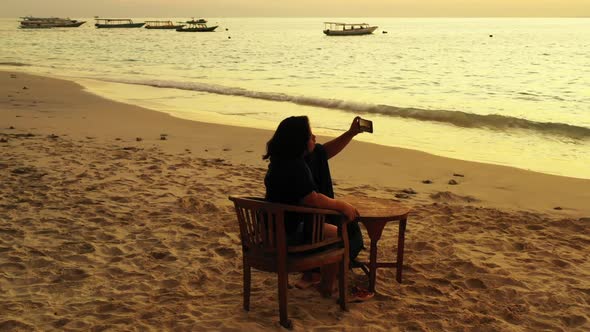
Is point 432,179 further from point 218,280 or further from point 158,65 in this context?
point 158,65

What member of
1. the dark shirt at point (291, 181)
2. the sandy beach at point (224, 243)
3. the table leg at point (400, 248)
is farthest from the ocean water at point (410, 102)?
the dark shirt at point (291, 181)

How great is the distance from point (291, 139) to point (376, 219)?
3.02ft

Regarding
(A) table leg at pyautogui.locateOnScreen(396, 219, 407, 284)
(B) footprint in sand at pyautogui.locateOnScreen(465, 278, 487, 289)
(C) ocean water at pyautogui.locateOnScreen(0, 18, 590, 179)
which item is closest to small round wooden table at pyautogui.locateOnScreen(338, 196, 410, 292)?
(A) table leg at pyautogui.locateOnScreen(396, 219, 407, 284)

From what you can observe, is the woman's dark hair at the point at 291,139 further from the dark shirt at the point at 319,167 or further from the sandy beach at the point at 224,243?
the sandy beach at the point at 224,243

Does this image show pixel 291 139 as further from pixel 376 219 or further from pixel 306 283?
pixel 306 283

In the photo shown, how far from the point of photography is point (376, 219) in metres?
4.06

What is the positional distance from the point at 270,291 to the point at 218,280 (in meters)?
0.46

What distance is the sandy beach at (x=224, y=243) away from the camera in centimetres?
399

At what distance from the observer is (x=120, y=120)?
13.1m

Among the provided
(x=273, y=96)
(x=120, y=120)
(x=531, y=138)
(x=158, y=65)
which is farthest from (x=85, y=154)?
(x=158, y=65)

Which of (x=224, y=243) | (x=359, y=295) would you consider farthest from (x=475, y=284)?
(x=224, y=243)

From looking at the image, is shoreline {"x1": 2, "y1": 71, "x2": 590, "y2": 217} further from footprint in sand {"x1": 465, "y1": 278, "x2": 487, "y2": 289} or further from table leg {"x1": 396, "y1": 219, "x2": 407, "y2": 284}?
table leg {"x1": 396, "y1": 219, "x2": 407, "y2": 284}

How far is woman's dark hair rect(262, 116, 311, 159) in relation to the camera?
3.62 meters

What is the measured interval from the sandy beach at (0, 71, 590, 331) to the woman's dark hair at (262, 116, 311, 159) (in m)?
1.16
